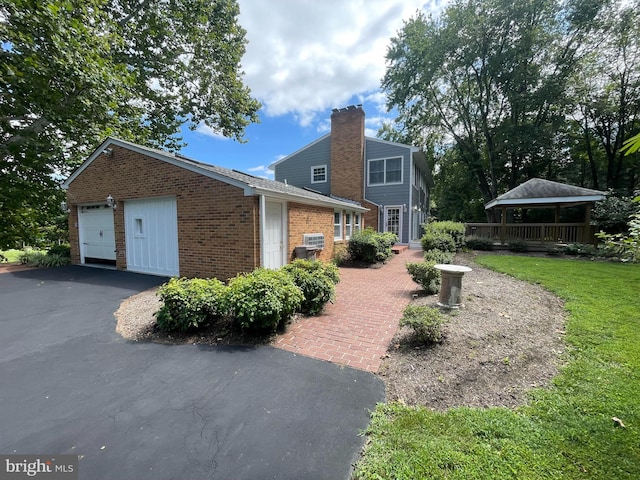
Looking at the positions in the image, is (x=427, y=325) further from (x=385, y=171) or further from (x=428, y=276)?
(x=385, y=171)

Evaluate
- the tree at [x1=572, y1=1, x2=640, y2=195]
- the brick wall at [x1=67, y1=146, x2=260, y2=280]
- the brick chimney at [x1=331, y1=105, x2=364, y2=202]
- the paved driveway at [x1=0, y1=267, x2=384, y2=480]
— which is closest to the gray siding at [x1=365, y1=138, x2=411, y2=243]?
the brick chimney at [x1=331, y1=105, x2=364, y2=202]

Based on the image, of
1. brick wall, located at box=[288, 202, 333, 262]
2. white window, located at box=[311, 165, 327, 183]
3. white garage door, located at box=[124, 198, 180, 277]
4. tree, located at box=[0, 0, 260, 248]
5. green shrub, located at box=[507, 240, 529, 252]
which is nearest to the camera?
tree, located at box=[0, 0, 260, 248]

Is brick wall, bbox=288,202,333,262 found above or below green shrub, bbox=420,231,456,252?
above

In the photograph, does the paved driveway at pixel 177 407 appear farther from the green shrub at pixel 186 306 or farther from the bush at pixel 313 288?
the bush at pixel 313 288

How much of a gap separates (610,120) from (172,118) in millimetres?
31436

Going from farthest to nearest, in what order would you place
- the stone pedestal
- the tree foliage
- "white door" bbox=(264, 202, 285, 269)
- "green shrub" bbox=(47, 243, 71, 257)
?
the tree foliage, "green shrub" bbox=(47, 243, 71, 257), "white door" bbox=(264, 202, 285, 269), the stone pedestal

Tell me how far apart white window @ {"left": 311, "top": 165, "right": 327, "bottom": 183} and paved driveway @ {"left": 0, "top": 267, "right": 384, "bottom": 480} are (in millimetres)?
15547

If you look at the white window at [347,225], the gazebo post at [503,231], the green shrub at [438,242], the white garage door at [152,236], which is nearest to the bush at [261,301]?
the white garage door at [152,236]

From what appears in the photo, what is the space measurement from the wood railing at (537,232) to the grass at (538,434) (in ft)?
45.0

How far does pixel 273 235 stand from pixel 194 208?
2401 millimetres

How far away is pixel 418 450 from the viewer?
6.84ft

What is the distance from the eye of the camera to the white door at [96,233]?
9.70 metres

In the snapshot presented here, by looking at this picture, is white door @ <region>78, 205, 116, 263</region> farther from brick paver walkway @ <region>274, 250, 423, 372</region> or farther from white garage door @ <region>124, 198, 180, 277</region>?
brick paver walkway @ <region>274, 250, 423, 372</region>

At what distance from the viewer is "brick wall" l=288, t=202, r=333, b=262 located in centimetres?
857
